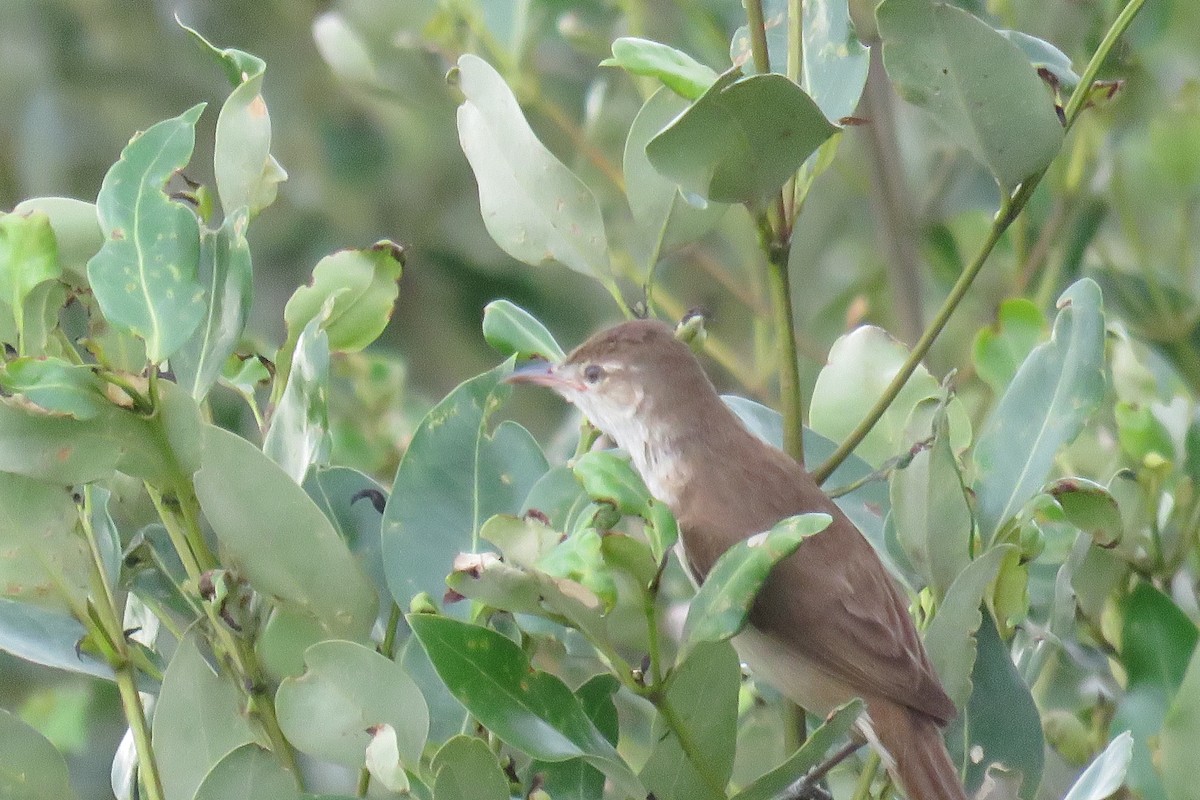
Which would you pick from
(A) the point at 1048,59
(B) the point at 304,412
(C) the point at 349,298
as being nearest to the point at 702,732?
(B) the point at 304,412

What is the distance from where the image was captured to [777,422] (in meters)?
1.94

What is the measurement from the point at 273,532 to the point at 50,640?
0.97 feet

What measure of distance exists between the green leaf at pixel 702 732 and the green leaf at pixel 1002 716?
Answer: 1.29 feet

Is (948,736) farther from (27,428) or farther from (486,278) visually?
(486,278)

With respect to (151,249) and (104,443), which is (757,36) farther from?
(104,443)

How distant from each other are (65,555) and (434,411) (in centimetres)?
38

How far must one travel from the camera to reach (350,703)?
1.37 meters

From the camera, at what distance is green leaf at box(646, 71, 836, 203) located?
4.54 ft

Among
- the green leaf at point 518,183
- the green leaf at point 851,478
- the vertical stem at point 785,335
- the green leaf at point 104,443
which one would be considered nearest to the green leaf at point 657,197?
the green leaf at point 518,183

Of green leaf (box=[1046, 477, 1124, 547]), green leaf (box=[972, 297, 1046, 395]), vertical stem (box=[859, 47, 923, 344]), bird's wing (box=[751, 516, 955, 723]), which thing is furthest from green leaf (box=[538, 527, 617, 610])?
vertical stem (box=[859, 47, 923, 344])

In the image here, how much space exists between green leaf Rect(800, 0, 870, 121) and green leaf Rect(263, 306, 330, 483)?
58 cm

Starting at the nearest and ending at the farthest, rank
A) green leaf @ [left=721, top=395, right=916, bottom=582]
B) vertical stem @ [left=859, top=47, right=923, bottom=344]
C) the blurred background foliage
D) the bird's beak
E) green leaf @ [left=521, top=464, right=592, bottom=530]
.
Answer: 1. green leaf @ [left=521, top=464, right=592, bottom=530]
2. green leaf @ [left=721, top=395, right=916, bottom=582]
3. the bird's beak
4. the blurred background foliage
5. vertical stem @ [left=859, top=47, right=923, bottom=344]

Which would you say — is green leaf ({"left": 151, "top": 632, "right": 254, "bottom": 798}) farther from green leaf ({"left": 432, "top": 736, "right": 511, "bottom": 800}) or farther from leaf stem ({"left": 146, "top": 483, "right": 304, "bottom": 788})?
green leaf ({"left": 432, "top": 736, "right": 511, "bottom": 800})

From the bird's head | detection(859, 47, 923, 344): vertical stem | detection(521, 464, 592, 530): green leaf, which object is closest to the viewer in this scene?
detection(521, 464, 592, 530): green leaf
